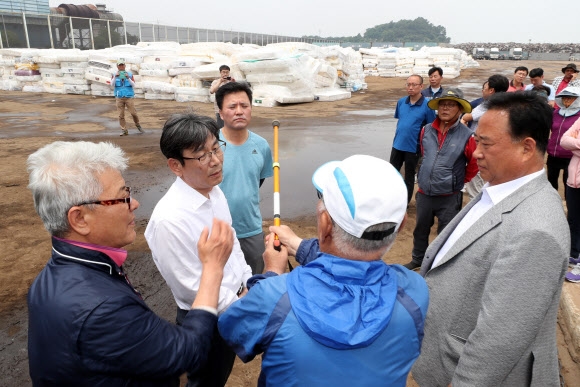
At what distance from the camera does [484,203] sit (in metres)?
1.81

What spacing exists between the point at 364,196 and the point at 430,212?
9.44 ft

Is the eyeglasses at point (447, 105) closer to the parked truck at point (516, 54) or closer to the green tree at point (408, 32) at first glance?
the parked truck at point (516, 54)

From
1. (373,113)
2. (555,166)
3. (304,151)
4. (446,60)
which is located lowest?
(304,151)

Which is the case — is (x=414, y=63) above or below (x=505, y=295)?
above

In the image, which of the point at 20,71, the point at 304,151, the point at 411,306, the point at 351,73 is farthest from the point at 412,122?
the point at 20,71

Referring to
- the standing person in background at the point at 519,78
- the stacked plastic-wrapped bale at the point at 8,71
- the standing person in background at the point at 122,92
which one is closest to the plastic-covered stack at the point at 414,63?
the standing person in background at the point at 519,78

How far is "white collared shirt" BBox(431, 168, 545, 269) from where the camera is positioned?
162 centimetres

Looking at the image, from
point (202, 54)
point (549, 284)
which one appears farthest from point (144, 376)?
point (202, 54)

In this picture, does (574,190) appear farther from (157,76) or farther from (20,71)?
(20,71)

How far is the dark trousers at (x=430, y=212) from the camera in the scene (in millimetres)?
3545

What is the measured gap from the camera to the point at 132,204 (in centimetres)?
150

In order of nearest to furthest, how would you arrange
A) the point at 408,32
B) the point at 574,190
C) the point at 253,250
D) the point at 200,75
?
the point at 253,250
the point at 574,190
the point at 200,75
the point at 408,32

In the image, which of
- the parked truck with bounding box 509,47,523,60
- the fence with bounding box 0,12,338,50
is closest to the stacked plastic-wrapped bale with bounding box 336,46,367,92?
the fence with bounding box 0,12,338,50

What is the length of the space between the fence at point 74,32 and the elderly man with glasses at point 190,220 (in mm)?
27975
